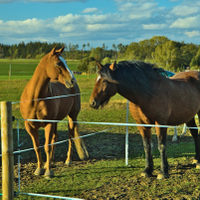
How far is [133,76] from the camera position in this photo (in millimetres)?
4188

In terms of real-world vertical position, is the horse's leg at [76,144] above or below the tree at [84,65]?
below

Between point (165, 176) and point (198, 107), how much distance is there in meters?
1.49

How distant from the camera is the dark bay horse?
399 cm

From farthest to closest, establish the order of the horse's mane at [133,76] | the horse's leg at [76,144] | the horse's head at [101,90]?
the horse's leg at [76,144] → the horse's mane at [133,76] → the horse's head at [101,90]

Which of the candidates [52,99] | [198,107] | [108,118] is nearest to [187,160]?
[198,107]

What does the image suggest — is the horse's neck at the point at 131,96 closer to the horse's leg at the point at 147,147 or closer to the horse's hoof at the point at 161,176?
the horse's leg at the point at 147,147

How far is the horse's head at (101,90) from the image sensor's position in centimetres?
391

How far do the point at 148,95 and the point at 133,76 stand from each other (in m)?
0.40

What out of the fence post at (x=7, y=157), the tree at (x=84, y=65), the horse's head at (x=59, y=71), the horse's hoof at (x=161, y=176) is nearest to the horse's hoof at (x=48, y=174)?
the horse's head at (x=59, y=71)

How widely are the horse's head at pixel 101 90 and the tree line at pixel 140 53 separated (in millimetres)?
32830

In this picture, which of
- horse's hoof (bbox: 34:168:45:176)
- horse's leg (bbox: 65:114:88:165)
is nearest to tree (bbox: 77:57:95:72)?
horse's leg (bbox: 65:114:88:165)

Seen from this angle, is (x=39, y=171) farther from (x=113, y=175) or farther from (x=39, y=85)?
(x=39, y=85)

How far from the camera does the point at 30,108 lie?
4.75 metres

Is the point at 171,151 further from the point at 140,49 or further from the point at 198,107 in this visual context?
the point at 140,49
